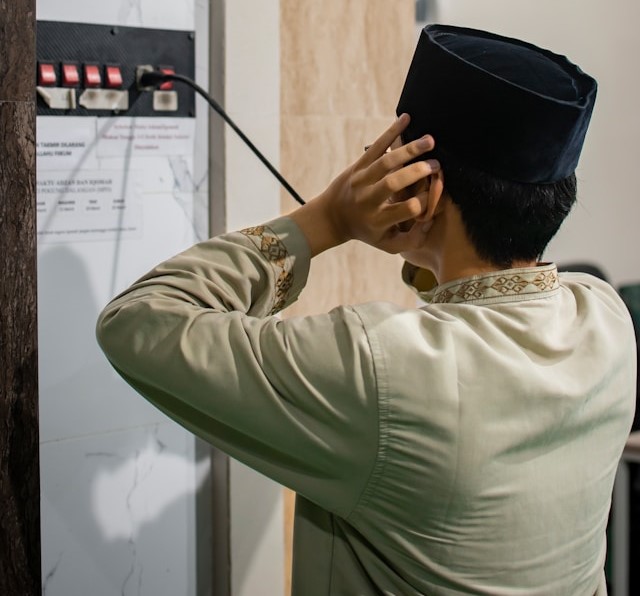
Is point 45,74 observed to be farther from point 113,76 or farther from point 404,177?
point 404,177

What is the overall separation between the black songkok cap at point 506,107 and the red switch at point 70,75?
0.64 m

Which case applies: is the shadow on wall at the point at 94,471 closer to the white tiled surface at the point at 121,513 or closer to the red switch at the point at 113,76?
the white tiled surface at the point at 121,513

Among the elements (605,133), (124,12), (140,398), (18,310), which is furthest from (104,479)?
(605,133)

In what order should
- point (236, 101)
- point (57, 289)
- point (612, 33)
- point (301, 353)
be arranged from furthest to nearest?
point (612, 33) < point (236, 101) < point (57, 289) < point (301, 353)

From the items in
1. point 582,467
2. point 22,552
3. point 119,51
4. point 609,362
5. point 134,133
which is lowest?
point 22,552

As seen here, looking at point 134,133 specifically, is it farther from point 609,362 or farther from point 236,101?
point 609,362

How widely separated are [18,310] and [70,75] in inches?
19.9

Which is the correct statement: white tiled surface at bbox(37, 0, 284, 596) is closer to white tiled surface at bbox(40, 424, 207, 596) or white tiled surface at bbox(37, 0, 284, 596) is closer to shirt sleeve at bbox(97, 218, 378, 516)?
white tiled surface at bbox(40, 424, 207, 596)

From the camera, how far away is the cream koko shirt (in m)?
0.88

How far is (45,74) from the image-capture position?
4.57ft

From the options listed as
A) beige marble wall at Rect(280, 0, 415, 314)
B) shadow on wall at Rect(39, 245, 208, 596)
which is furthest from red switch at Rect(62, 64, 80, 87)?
beige marble wall at Rect(280, 0, 415, 314)

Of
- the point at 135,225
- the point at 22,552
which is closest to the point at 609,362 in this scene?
the point at 22,552

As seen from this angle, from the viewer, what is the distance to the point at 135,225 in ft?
5.04

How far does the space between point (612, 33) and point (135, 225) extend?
1.89m
